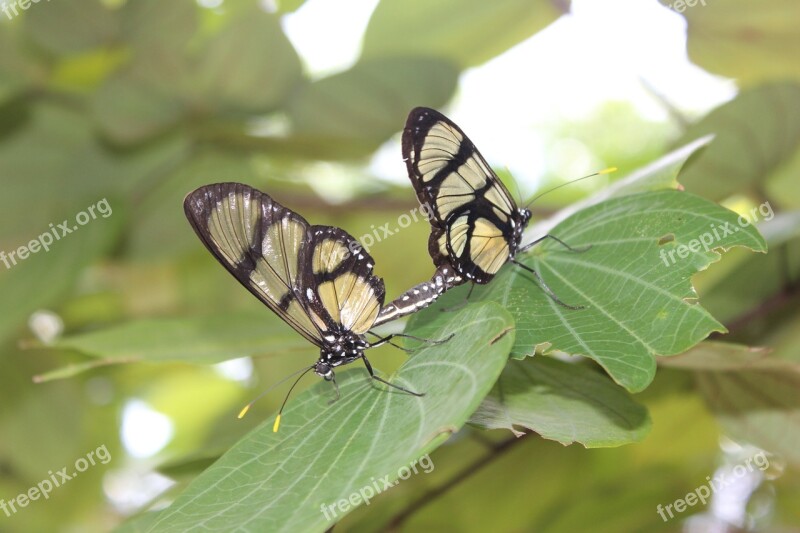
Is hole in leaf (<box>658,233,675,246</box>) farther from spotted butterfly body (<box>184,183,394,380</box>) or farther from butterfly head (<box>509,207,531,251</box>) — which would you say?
spotted butterfly body (<box>184,183,394,380</box>)

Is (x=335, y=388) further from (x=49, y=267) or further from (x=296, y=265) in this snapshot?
(x=49, y=267)

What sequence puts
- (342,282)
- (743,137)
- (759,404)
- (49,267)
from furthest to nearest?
(49,267), (743,137), (759,404), (342,282)

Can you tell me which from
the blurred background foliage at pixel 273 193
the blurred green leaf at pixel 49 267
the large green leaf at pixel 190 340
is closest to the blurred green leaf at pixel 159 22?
the blurred background foliage at pixel 273 193

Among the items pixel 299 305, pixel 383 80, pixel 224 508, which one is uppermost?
pixel 383 80

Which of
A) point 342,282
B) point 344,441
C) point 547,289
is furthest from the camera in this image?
point 342,282

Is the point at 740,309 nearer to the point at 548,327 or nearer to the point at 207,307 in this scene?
the point at 548,327

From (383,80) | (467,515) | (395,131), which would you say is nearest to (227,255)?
(467,515)

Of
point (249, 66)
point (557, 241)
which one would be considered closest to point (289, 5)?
point (249, 66)

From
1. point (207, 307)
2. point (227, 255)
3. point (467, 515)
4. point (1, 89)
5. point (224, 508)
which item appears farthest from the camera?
point (207, 307)
